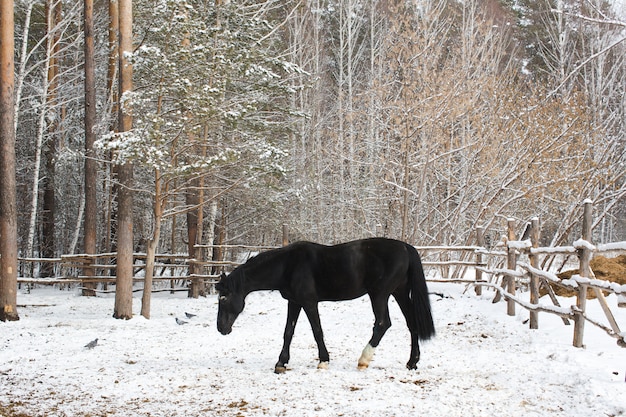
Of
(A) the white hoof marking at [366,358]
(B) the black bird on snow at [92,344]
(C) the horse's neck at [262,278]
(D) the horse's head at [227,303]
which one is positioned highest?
(C) the horse's neck at [262,278]

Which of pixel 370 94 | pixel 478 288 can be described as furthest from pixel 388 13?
pixel 478 288

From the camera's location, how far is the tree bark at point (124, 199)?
9781mm

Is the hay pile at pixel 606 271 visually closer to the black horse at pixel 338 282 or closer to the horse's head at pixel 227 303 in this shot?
the black horse at pixel 338 282

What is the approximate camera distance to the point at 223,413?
430 cm

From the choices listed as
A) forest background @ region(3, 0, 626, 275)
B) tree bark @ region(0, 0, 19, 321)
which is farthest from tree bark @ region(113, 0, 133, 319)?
tree bark @ region(0, 0, 19, 321)

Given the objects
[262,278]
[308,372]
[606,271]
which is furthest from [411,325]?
[606,271]

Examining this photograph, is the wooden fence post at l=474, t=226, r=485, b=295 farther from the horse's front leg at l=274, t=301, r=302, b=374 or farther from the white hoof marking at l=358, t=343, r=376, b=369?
the horse's front leg at l=274, t=301, r=302, b=374

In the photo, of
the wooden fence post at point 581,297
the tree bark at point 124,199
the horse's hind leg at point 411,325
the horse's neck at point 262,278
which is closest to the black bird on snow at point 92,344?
the tree bark at point 124,199

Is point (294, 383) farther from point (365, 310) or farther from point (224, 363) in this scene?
point (365, 310)

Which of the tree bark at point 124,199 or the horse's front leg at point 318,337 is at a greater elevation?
the tree bark at point 124,199

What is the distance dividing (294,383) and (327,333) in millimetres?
3150

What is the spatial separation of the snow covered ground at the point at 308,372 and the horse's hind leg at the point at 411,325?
13 cm

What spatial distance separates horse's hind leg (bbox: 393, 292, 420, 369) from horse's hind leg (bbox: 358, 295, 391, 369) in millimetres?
258

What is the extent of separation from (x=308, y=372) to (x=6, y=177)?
696 centimetres
